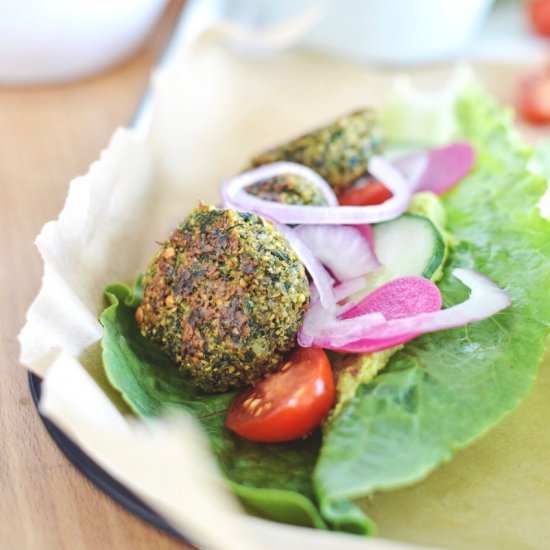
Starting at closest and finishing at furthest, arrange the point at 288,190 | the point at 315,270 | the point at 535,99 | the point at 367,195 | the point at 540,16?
the point at 315,270, the point at 288,190, the point at 367,195, the point at 535,99, the point at 540,16

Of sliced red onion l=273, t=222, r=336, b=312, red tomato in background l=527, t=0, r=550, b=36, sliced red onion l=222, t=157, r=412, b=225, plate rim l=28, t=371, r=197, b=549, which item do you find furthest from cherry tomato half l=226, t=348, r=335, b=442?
red tomato in background l=527, t=0, r=550, b=36

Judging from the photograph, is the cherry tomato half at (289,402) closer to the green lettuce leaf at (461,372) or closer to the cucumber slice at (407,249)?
the green lettuce leaf at (461,372)

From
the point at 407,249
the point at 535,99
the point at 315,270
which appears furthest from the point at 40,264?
the point at 535,99

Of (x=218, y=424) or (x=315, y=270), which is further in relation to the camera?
(x=315, y=270)

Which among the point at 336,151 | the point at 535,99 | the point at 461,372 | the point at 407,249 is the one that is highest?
the point at 336,151

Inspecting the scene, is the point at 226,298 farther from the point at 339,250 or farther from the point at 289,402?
the point at 339,250

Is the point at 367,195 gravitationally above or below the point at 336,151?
below
